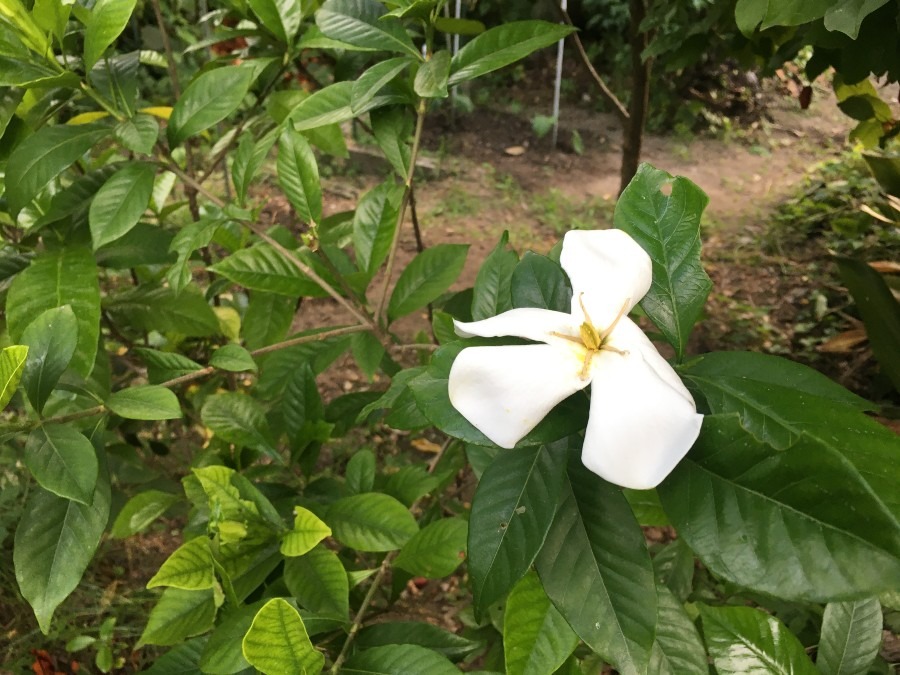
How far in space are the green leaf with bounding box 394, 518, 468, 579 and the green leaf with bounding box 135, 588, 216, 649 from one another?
0.87 ft

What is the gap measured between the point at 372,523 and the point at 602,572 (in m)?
0.45

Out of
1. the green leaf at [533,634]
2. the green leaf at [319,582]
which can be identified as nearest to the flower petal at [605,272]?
the green leaf at [533,634]

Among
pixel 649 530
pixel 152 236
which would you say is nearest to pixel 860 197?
pixel 649 530

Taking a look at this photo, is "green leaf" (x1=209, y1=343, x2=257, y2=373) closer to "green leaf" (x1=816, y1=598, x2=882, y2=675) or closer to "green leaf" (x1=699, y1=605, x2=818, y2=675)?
"green leaf" (x1=699, y1=605, x2=818, y2=675)

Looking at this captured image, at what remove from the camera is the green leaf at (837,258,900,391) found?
1.69 meters

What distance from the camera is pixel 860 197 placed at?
136 inches

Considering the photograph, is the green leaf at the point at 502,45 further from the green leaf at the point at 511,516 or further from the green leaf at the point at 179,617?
the green leaf at the point at 179,617

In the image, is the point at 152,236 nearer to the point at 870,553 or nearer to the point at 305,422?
the point at 305,422

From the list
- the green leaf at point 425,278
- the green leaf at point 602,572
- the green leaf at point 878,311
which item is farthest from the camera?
the green leaf at point 878,311

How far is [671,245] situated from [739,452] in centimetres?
22

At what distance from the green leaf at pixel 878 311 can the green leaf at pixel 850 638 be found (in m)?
1.22

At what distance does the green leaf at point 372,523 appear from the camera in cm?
89

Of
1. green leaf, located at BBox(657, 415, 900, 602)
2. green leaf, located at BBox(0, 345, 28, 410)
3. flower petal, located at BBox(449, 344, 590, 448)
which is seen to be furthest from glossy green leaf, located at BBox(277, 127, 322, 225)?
green leaf, located at BBox(657, 415, 900, 602)

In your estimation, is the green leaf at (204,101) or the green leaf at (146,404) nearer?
the green leaf at (146,404)
